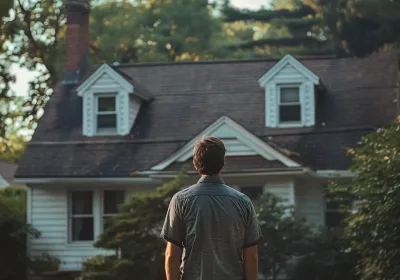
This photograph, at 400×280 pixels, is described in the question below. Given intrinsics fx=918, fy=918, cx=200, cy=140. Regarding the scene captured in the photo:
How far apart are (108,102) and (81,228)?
3369 mm

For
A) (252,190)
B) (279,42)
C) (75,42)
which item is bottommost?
(252,190)

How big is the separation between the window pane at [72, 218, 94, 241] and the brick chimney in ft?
15.1

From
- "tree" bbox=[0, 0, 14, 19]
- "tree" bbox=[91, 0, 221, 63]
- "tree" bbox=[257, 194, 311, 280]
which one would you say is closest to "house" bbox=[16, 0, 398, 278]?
"tree" bbox=[257, 194, 311, 280]

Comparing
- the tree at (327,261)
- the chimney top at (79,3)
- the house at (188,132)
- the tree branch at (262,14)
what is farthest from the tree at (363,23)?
A: the tree at (327,261)

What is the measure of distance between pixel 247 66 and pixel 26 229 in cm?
761

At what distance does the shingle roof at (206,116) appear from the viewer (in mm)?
22547

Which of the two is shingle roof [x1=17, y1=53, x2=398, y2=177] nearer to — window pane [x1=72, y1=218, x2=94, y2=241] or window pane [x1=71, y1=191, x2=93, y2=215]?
window pane [x1=71, y1=191, x2=93, y2=215]

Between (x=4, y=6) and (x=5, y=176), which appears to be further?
(x=5, y=176)

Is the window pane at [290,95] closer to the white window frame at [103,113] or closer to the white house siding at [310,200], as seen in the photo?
the white house siding at [310,200]

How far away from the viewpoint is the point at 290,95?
75.3 feet

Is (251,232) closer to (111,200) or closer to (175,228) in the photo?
(175,228)

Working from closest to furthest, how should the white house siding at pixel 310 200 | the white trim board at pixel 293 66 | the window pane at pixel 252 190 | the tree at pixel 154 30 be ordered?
the window pane at pixel 252 190 → the white house siding at pixel 310 200 → the white trim board at pixel 293 66 → the tree at pixel 154 30

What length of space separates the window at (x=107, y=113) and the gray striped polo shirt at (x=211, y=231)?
61.2ft

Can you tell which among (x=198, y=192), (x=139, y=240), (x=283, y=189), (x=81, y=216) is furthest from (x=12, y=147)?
(x=198, y=192)
